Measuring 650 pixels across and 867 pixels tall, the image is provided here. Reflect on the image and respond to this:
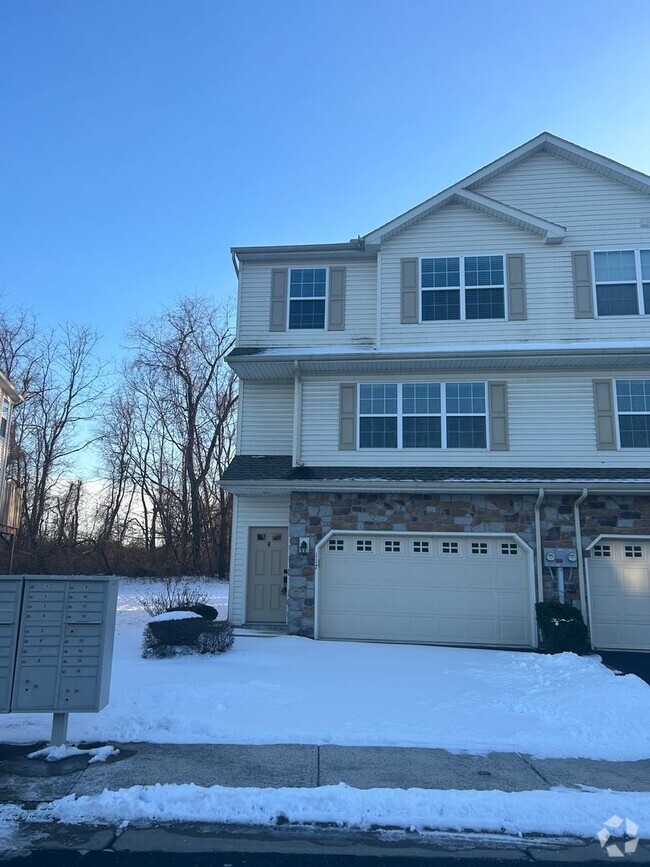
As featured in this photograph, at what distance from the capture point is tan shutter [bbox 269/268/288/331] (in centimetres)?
1445

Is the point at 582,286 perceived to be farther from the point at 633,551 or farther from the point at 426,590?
the point at 426,590

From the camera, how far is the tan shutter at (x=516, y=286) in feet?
44.1

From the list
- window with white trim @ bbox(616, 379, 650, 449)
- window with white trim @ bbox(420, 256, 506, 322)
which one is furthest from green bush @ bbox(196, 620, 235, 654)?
window with white trim @ bbox(616, 379, 650, 449)

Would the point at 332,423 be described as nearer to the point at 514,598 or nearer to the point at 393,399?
the point at 393,399

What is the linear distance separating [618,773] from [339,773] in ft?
8.63

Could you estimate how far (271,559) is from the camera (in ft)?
45.3

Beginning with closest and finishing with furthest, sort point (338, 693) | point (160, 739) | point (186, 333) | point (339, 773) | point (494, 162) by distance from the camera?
point (339, 773), point (160, 739), point (338, 693), point (494, 162), point (186, 333)

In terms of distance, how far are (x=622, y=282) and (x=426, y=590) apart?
785 cm

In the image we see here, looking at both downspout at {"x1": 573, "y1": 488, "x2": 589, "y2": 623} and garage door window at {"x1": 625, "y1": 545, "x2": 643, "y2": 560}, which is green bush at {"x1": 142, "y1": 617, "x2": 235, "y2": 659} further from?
garage door window at {"x1": 625, "y1": 545, "x2": 643, "y2": 560}

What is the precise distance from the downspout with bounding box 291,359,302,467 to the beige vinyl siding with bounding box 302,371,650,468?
9.8 inches

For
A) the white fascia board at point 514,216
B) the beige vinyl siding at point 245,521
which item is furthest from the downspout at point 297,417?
the white fascia board at point 514,216

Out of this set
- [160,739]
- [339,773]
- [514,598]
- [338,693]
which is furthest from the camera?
[514,598]


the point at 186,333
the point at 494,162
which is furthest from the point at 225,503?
the point at 494,162

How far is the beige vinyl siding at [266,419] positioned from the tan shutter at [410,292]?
314 cm
